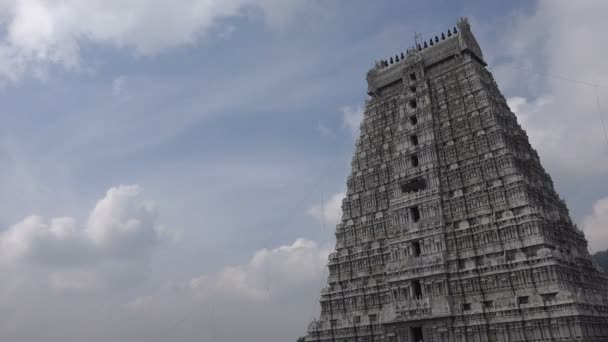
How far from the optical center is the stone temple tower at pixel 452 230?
1638 inches

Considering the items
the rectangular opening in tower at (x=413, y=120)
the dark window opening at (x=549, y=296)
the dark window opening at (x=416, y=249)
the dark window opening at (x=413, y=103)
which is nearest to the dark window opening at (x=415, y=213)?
the dark window opening at (x=416, y=249)

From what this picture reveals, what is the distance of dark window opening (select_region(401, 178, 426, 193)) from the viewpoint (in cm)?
5200

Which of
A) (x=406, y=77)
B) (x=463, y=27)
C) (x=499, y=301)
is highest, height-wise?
(x=463, y=27)

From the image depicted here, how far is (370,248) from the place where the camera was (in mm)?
52281

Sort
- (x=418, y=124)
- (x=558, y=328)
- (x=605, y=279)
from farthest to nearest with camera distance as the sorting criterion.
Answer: (x=418, y=124), (x=605, y=279), (x=558, y=328)

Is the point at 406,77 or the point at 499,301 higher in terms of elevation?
the point at 406,77

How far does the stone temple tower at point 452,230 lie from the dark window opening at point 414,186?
140 mm

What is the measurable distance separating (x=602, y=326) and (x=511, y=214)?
10994mm

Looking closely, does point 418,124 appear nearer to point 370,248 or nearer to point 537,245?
point 370,248

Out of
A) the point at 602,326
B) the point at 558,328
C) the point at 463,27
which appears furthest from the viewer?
the point at 463,27

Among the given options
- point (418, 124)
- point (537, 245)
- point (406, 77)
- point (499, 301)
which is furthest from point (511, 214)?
point (406, 77)

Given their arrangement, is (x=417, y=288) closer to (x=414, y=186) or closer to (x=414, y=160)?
(x=414, y=186)

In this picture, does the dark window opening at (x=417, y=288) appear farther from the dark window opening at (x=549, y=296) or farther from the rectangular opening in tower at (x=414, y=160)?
the rectangular opening in tower at (x=414, y=160)

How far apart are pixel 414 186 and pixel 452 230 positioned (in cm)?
706
